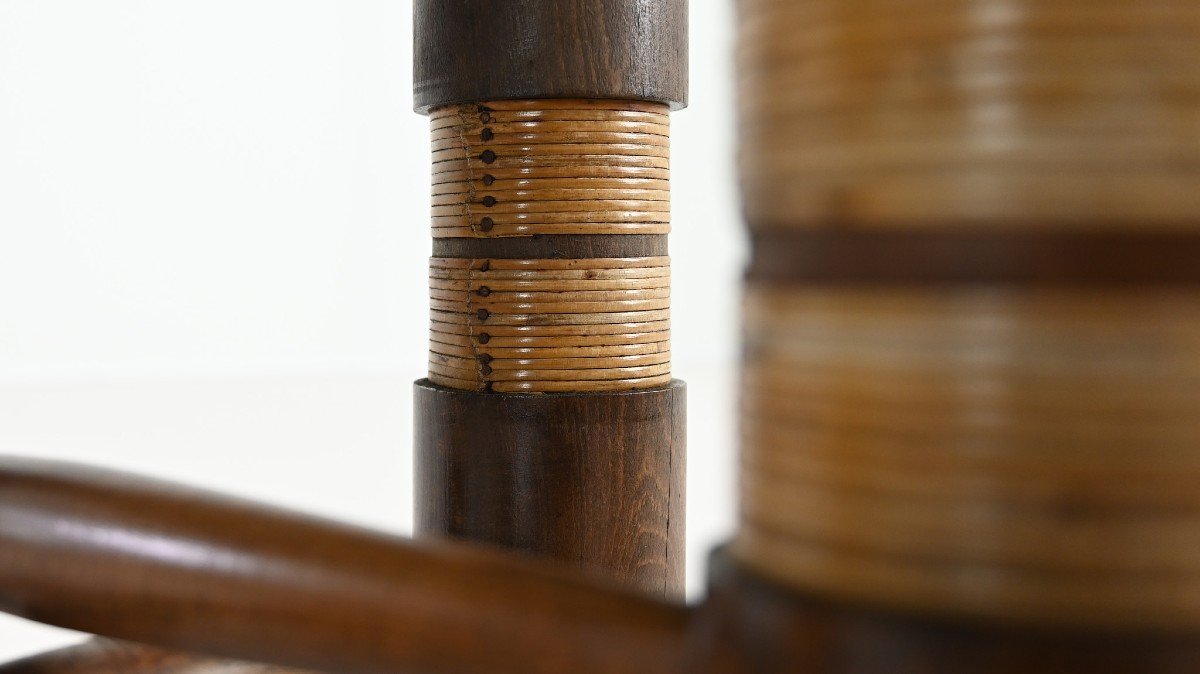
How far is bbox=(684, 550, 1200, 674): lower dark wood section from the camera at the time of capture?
300 millimetres

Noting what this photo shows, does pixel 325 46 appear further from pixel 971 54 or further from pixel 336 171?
pixel 971 54

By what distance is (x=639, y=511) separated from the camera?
1195mm

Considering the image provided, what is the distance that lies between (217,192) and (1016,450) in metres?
6.79

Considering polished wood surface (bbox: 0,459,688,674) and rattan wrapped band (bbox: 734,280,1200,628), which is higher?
rattan wrapped band (bbox: 734,280,1200,628)

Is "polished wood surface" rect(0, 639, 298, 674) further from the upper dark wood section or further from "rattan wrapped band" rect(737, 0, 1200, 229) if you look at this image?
the upper dark wood section

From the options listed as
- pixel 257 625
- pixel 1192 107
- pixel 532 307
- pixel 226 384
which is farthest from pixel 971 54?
pixel 226 384

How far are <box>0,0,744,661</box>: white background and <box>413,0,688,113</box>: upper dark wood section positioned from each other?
454cm

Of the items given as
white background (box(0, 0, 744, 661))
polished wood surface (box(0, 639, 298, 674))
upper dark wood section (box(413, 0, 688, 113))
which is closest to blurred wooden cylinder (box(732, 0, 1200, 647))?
polished wood surface (box(0, 639, 298, 674))

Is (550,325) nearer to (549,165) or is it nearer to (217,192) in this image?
(549,165)

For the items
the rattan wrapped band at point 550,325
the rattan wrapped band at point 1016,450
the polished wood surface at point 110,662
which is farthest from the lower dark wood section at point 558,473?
the rattan wrapped band at point 1016,450

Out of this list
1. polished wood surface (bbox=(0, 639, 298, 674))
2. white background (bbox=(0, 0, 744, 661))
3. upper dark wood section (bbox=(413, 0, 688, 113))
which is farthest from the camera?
white background (bbox=(0, 0, 744, 661))

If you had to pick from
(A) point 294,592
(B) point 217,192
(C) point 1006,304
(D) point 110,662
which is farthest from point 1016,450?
(B) point 217,192

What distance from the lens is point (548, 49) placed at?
1.13 metres

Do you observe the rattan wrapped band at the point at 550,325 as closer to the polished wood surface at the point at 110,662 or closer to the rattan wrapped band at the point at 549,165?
the rattan wrapped band at the point at 549,165
